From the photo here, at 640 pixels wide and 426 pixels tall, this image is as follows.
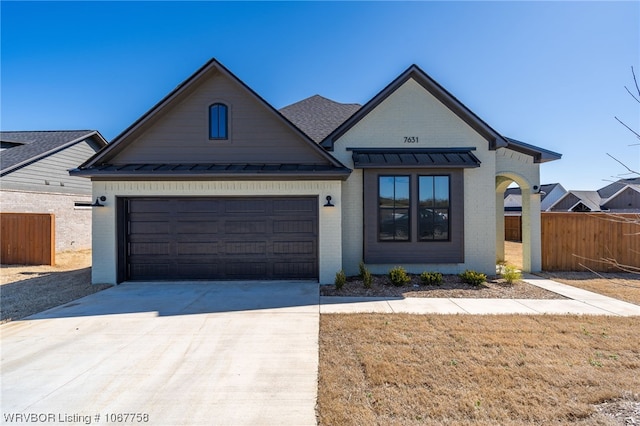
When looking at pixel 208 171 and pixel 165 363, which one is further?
pixel 208 171

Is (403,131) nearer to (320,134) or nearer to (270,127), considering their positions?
(320,134)

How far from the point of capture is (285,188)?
9.04m

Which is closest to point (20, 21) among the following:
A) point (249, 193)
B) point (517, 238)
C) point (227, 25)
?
point (227, 25)

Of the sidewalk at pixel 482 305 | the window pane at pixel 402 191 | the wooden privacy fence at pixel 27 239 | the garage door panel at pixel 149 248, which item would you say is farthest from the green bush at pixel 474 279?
the wooden privacy fence at pixel 27 239

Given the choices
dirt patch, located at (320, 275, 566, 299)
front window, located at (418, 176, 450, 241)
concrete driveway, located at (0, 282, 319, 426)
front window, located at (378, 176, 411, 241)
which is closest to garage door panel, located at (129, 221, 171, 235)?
concrete driveway, located at (0, 282, 319, 426)

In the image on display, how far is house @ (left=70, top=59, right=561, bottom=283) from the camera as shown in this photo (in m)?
8.89

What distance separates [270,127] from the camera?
30.1 feet

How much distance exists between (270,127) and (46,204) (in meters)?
15.4

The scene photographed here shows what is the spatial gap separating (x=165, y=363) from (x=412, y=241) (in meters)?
7.45

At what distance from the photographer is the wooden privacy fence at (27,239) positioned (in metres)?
12.1

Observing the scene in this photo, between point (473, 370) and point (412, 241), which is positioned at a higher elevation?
point (412, 241)

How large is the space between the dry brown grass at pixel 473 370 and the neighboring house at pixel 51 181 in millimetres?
16488

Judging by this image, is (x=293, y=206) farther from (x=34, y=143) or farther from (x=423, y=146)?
(x=34, y=143)

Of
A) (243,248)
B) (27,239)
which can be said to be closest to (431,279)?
(243,248)
